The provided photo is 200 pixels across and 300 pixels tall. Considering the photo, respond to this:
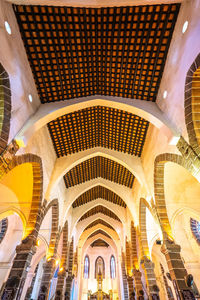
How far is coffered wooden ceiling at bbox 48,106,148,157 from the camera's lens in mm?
8594

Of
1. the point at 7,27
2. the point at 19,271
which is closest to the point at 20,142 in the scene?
the point at 7,27

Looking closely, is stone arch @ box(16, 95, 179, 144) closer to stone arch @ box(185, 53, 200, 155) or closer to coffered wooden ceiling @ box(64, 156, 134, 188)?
stone arch @ box(185, 53, 200, 155)

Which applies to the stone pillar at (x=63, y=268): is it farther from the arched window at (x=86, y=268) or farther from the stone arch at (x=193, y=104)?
the arched window at (x=86, y=268)

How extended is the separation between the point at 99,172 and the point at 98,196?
351 cm

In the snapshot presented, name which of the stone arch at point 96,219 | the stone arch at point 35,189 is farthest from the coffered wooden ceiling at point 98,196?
the stone arch at point 35,189

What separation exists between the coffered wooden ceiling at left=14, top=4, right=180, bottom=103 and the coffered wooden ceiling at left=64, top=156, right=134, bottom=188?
517 cm

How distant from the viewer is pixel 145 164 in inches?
368

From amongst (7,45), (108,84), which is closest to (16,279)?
(7,45)

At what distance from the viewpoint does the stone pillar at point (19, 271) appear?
5707 mm

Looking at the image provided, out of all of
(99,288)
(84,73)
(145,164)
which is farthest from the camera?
(99,288)

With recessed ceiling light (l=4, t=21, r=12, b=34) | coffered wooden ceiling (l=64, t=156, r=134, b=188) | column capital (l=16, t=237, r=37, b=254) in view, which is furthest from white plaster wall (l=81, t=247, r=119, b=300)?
recessed ceiling light (l=4, t=21, r=12, b=34)

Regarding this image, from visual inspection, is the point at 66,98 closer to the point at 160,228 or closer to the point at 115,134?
the point at 115,134

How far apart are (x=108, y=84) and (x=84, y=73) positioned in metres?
1.16

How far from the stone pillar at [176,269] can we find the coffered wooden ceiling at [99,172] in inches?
213
